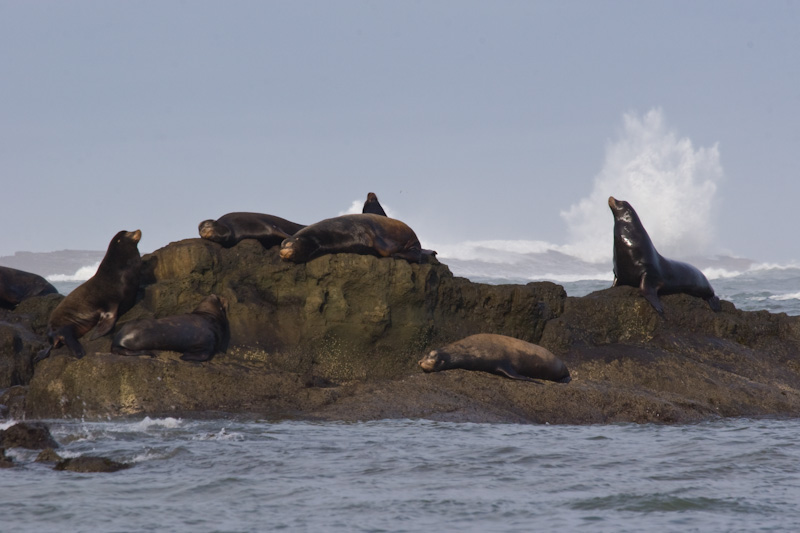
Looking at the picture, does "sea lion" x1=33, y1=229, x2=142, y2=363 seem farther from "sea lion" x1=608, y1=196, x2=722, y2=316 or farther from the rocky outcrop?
"sea lion" x1=608, y1=196, x2=722, y2=316

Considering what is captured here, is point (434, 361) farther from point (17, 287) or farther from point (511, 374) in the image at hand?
point (17, 287)

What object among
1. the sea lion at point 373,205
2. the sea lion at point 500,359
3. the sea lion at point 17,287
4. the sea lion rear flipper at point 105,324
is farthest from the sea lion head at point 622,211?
the sea lion at point 17,287

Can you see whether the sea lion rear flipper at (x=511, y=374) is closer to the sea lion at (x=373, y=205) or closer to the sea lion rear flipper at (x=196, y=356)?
the sea lion rear flipper at (x=196, y=356)

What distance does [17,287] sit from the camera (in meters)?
13.0

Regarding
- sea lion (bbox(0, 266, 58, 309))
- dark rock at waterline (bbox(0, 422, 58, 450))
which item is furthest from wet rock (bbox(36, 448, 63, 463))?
sea lion (bbox(0, 266, 58, 309))

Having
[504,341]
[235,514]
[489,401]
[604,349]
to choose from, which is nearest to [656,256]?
[604,349]

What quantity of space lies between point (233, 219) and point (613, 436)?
18.7 feet

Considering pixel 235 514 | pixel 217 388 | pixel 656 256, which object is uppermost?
pixel 656 256

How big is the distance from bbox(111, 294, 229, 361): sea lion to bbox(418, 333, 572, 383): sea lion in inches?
84.3

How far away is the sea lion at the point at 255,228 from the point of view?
37.0 ft

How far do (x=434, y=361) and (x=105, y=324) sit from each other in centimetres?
351

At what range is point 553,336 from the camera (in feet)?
34.8

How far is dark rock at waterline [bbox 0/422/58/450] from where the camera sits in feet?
23.4

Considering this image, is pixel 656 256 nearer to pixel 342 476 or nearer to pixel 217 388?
pixel 217 388
